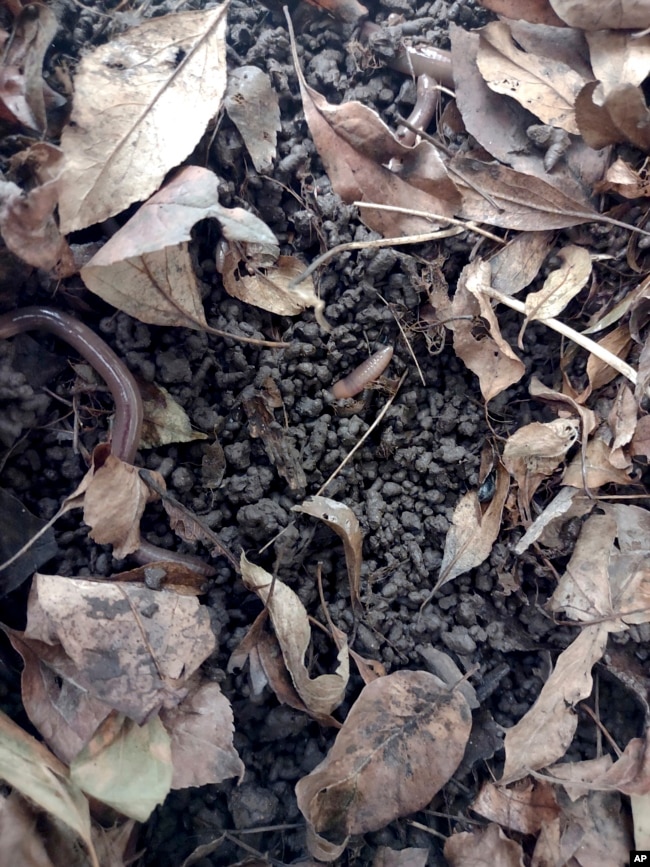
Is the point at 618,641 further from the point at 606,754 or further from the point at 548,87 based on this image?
the point at 548,87

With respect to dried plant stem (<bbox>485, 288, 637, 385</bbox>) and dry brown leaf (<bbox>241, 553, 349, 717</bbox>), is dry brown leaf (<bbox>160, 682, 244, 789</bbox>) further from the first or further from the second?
dried plant stem (<bbox>485, 288, 637, 385</bbox>)

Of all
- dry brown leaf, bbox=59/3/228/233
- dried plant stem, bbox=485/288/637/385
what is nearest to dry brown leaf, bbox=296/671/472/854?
dried plant stem, bbox=485/288/637/385

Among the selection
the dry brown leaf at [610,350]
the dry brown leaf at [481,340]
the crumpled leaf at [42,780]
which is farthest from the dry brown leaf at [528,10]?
the crumpled leaf at [42,780]

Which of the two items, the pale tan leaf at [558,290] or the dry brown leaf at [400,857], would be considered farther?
the pale tan leaf at [558,290]

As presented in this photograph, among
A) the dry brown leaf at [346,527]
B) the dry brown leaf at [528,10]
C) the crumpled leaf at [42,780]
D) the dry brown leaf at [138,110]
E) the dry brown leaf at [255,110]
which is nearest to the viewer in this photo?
the crumpled leaf at [42,780]

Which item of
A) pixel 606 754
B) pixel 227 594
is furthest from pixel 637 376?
pixel 227 594

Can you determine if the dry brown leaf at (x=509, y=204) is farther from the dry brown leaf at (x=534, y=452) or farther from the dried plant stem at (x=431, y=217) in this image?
the dry brown leaf at (x=534, y=452)

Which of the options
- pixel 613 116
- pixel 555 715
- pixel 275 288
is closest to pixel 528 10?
pixel 613 116
